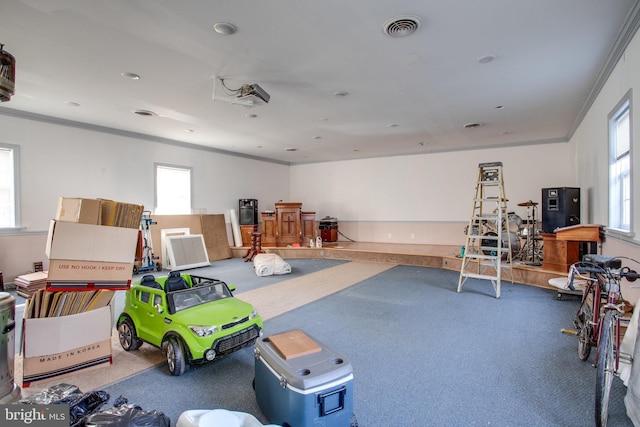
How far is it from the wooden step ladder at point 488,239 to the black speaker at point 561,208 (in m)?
0.63

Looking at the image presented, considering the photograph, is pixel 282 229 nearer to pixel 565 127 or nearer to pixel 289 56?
pixel 289 56

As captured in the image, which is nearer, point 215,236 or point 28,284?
point 28,284

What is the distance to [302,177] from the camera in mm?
10539

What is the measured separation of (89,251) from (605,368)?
353cm

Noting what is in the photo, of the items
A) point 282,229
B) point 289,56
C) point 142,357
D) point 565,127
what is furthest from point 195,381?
point 565,127

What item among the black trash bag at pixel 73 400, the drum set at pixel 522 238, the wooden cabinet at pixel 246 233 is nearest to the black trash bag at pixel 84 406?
the black trash bag at pixel 73 400

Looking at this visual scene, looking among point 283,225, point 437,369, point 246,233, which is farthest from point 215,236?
point 437,369

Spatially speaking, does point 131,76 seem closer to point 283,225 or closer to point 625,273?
point 625,273

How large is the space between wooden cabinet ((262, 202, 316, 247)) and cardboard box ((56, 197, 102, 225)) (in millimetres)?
6020

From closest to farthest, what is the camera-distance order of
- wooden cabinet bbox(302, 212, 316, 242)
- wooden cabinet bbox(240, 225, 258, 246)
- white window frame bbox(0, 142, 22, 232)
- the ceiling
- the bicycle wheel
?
1. the bicycle wheel
2. the ceiling
3. white window frame bbox(0, 142, 22, 232)
4. wooden cabinet bbox(240, 225, 258, 246)
5. wooden cabinet bbox(302, 212, 316, 242)

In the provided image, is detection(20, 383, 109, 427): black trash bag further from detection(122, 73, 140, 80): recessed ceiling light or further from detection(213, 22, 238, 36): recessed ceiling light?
detection(122, 73, 140, 80): recessed ceiling light

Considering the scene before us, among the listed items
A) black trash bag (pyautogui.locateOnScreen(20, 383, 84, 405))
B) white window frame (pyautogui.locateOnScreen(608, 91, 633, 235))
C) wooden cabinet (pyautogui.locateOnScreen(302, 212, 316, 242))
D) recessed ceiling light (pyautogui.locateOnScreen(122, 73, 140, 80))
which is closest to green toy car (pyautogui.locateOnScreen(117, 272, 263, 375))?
black trash bag (pyautogui.locateOnScreen(20, 383, 84, 405))

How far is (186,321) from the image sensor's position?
7.89 feet

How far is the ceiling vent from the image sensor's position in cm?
257
